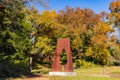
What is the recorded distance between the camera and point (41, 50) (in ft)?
141

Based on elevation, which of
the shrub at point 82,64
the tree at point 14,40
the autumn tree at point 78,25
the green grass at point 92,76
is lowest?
the green grass at point 92,76

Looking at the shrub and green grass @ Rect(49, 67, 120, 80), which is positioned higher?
the shrub

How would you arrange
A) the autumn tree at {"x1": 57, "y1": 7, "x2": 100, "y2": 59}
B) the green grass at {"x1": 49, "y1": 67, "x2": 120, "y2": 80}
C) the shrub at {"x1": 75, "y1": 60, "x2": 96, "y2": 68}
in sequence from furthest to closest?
the shrub at {"x1": 75, "y1": 60, "x2": 96, "y2": 68}, the autumn tree at {"x1": 57, "y1": 7, "x2": 100, "y2": 59}, the green grass at {"x1": 49, "y1": 67, "x2": 120, "y2": 80}

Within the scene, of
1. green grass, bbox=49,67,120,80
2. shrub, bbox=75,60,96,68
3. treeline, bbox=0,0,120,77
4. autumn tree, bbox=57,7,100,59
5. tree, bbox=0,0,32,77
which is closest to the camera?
tree, bbox=0,0,32,77

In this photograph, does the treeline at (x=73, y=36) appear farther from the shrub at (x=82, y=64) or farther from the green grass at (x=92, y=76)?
the green grass at (x=92, y=76)

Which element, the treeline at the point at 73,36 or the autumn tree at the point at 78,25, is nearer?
the treeline at the point at 73,36

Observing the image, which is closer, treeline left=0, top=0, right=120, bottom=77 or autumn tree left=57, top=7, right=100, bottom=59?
treeline left=0, top=0, right=120, bottom=77

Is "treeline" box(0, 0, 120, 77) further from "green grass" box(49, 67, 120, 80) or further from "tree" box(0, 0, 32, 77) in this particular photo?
"green grass" box(49, 67, 120, 80)

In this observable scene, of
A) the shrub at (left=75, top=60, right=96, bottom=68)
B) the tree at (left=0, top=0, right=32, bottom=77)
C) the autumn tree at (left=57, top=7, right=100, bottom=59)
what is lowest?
the shrub at (left=75, top=60, right=96, bottom=68)

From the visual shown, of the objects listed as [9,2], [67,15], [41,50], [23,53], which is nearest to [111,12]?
[67,15]

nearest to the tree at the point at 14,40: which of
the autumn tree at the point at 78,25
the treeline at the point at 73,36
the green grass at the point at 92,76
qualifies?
the treeline at the point at 73,36

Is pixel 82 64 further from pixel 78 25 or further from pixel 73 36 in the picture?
pixel 78 25

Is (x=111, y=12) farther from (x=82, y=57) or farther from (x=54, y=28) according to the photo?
(x=54, y=28)

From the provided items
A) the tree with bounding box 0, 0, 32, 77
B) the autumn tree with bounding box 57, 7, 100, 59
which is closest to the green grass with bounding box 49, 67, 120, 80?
the tree with bounding box 0, 0, 32, 77
